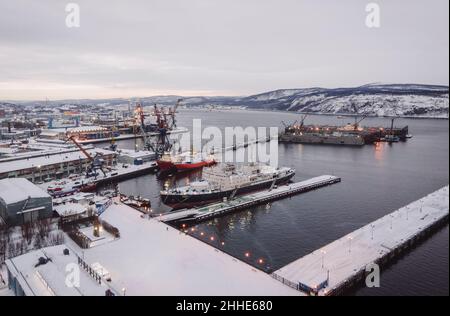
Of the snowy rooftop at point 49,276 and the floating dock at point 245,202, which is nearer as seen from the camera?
the snowy rooftop at point 49,276

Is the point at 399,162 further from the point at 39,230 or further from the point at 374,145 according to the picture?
the point at 39,230

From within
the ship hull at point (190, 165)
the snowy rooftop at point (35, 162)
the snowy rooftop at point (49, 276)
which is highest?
the snowy rooftop at point (35, 162)

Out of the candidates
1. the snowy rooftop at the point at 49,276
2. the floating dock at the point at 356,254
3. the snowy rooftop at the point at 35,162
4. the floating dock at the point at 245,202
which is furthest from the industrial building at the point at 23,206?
the floating dock at the point at 356,254

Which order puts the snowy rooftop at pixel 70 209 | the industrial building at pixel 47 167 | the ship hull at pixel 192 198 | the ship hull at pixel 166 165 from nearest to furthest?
the snowy rooftop at pixel 70 209, the ship hull at pixel 192 198, the industrial building at pixel 47 167, the ship hull at pixel 166 165

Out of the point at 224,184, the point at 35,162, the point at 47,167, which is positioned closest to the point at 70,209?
the point at 224,184

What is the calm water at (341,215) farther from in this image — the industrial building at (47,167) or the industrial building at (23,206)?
the industrial building at (23,206)

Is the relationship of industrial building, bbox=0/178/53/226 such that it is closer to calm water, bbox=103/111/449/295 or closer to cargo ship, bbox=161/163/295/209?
calm water, bbox=103/111/449/295

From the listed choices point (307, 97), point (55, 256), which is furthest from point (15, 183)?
point (307, 97)
